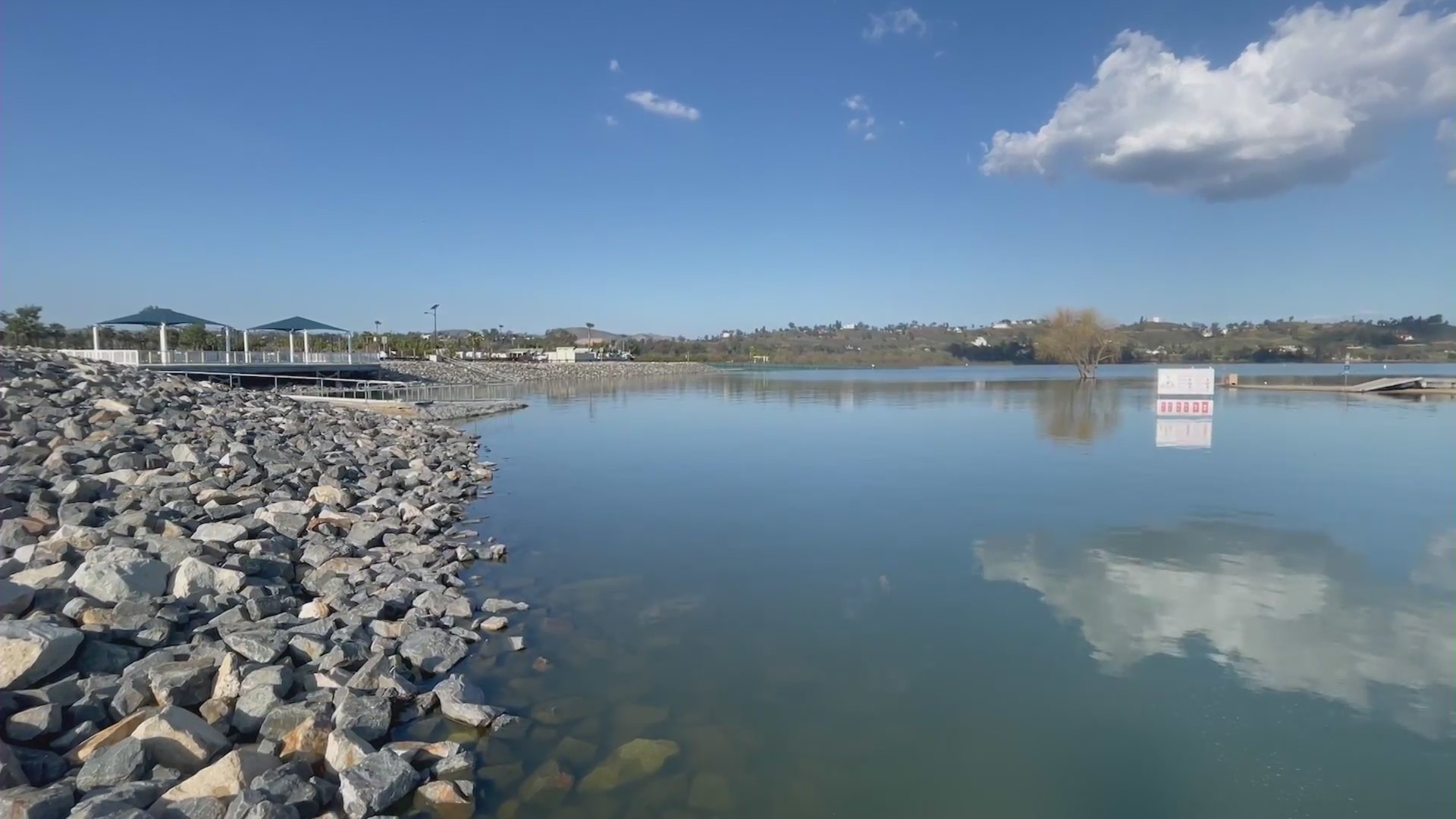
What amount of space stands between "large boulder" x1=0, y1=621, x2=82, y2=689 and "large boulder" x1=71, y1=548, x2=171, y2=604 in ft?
3.15

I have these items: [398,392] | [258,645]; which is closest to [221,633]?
[258,645]

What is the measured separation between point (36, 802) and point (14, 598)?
2.76 metres

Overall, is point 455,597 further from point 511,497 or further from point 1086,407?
point 1086,407

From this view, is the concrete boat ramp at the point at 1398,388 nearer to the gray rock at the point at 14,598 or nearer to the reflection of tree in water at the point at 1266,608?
the reflection of tree in water at the point at 1266,608

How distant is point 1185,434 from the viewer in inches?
819

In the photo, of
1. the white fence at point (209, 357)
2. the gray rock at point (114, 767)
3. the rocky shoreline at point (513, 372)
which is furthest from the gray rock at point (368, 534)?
the rocky shoreline at point (513, 372)

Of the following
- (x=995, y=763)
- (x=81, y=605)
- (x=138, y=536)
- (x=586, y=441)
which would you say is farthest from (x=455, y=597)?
(x=586, y=441)

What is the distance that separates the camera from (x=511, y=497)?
1283 cm

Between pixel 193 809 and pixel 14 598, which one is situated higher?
pixel 14 598

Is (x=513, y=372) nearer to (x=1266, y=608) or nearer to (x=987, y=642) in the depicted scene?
(x=987, y=642)

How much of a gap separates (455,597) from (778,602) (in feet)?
10.2

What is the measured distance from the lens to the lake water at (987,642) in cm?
440

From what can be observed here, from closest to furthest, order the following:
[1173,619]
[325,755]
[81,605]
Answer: [325,755] → [81,605] → [1173,619]

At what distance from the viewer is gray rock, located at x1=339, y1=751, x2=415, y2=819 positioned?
12.7 feet
